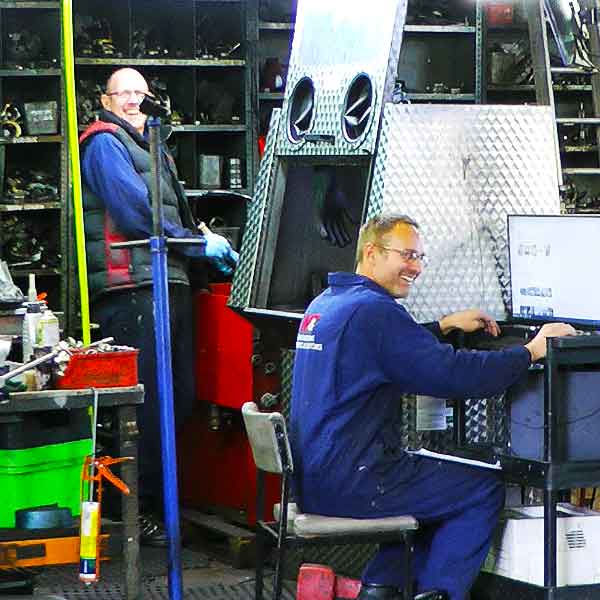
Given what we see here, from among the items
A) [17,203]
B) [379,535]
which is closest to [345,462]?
[379,535]

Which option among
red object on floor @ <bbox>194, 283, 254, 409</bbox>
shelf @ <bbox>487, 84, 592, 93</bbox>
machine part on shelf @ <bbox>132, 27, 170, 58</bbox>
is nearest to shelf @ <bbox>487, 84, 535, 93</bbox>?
shelf @ <bbox>487, 84, 592, 93</bbox>

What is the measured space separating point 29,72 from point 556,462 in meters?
3.87

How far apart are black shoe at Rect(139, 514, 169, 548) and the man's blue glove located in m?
1.10

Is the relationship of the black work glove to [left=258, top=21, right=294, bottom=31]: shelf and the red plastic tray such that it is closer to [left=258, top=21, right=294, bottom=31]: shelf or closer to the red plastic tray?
the red plastic tray

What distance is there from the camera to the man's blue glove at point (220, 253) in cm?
629

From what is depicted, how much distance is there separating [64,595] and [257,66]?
330cm

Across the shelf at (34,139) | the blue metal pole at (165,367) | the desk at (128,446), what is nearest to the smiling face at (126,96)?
the shelf at (34,139)

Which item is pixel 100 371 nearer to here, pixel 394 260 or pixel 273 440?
pixel 273 440

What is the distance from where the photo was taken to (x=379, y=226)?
4.57 m

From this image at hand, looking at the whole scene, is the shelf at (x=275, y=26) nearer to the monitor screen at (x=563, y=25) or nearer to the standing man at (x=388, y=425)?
the monitor screen at (x=563, y=25)

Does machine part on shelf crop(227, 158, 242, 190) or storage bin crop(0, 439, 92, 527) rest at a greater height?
machine part on shelf crop(227, 158, 242, 190)

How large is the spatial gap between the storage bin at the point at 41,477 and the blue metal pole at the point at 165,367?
0.86 feet

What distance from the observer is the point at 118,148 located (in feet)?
20.5

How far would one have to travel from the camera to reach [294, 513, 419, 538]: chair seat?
4.30 m
